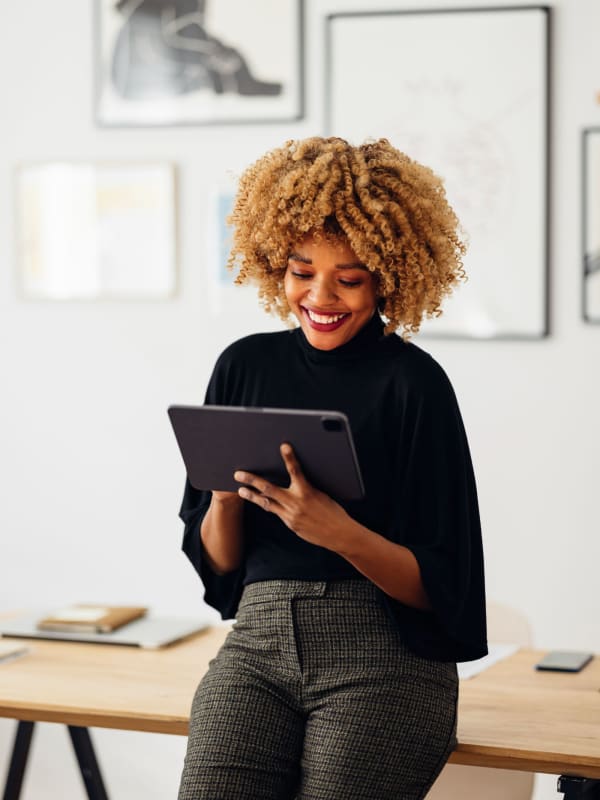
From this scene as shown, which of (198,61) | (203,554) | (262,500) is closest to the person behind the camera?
(262,500)

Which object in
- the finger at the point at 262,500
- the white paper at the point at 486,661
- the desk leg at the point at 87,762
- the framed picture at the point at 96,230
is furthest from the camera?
the framed picture at the point at 96,230

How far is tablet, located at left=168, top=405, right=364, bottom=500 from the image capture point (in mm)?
1399

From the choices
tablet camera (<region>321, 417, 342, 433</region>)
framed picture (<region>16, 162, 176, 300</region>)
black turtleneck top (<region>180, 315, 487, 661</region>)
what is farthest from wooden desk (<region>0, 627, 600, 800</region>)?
framed picture (<region>16, 162, 176, 300</region>)

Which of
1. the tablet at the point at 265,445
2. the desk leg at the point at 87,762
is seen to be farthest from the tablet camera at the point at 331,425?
the desk leg at the point at 87,762

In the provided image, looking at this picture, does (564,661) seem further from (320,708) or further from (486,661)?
(320,708)

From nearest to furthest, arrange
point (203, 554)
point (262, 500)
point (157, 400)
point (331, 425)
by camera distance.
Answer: point (331, 425)
point (262, 500)
point (203, 554)
point (157, 400)

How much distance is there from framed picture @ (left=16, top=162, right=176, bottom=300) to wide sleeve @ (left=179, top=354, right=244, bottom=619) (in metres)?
1.80

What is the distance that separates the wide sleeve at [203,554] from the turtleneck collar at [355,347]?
0.14 m

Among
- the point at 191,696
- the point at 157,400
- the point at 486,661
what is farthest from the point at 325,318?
the point at 157,400

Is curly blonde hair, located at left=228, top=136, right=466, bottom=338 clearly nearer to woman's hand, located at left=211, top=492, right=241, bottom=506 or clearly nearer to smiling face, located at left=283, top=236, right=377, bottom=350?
smiling face, located at left=283, top=236, right=377, bottom=350

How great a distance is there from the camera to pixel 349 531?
1474 millimetres

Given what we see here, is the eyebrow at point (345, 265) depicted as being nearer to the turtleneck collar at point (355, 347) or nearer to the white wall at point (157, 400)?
the turtleneck collar at point (355, 347)

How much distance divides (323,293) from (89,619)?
947 millimetres

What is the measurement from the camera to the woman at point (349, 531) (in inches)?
58.2
